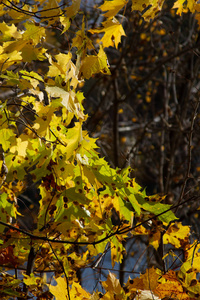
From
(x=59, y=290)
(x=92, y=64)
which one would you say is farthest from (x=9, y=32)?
(x=59, y=290)

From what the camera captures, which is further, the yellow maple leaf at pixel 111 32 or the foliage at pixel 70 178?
the yellow maple leaf at pixel 111 32

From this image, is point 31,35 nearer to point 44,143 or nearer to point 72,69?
point 72,69

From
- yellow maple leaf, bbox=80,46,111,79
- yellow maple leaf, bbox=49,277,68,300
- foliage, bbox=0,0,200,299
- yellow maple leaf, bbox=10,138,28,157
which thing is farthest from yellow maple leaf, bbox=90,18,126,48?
yellow maple leaf, bbox=49,277,68,300

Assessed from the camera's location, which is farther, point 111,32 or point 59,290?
point 111,32

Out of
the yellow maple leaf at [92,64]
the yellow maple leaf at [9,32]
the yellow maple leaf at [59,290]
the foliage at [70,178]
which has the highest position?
the yellow maple leaf at [9,32]

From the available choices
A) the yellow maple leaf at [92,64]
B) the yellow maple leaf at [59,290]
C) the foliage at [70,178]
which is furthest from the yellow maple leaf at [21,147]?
the yellow maple leaf at [59,290]

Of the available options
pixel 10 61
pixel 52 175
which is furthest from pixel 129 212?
pixel 10 61

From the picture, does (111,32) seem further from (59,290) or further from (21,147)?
(59,290)

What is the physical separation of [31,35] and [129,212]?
30.3 inches

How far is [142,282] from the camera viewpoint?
1.40 metres

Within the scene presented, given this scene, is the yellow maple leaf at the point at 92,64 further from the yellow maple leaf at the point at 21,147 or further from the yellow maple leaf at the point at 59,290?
the yellow maple leaf at the point at 59,290

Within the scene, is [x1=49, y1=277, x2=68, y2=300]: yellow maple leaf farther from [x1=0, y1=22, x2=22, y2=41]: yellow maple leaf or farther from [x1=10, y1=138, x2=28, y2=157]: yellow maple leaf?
[x1=0, y1=22, x2=22, y2=41]: yellow maple leaf

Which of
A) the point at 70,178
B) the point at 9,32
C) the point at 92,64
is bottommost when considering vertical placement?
the point at 70,178

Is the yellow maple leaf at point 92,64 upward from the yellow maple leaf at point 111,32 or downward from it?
downward
